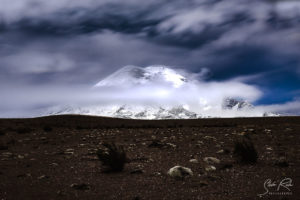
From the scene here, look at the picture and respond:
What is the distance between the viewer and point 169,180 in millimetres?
8336

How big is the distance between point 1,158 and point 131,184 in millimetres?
6725

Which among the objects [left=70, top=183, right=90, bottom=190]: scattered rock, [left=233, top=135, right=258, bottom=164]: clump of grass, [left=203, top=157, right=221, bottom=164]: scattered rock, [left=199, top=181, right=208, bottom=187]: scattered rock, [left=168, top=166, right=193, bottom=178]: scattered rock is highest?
[left=233, top=135, right=258, bottom=164]: clump of grass

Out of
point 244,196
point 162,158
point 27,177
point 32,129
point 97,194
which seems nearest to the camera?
point 244,196

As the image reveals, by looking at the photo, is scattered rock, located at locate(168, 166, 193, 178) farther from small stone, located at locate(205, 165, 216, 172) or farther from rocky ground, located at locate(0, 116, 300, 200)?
small stone, located at locate(205, 165, 216, 172)

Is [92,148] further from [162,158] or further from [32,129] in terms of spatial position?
[32,129]

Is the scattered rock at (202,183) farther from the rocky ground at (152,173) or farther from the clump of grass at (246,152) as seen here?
the clump of grass at (246,152)

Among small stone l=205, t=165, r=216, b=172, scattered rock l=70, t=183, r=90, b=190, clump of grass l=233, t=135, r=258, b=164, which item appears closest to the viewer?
scattered rock l=70, t=183, r=90, b=190

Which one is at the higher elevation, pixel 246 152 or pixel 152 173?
pixel 246 152

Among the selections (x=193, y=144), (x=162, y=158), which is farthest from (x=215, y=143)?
(x=162, y=158)
